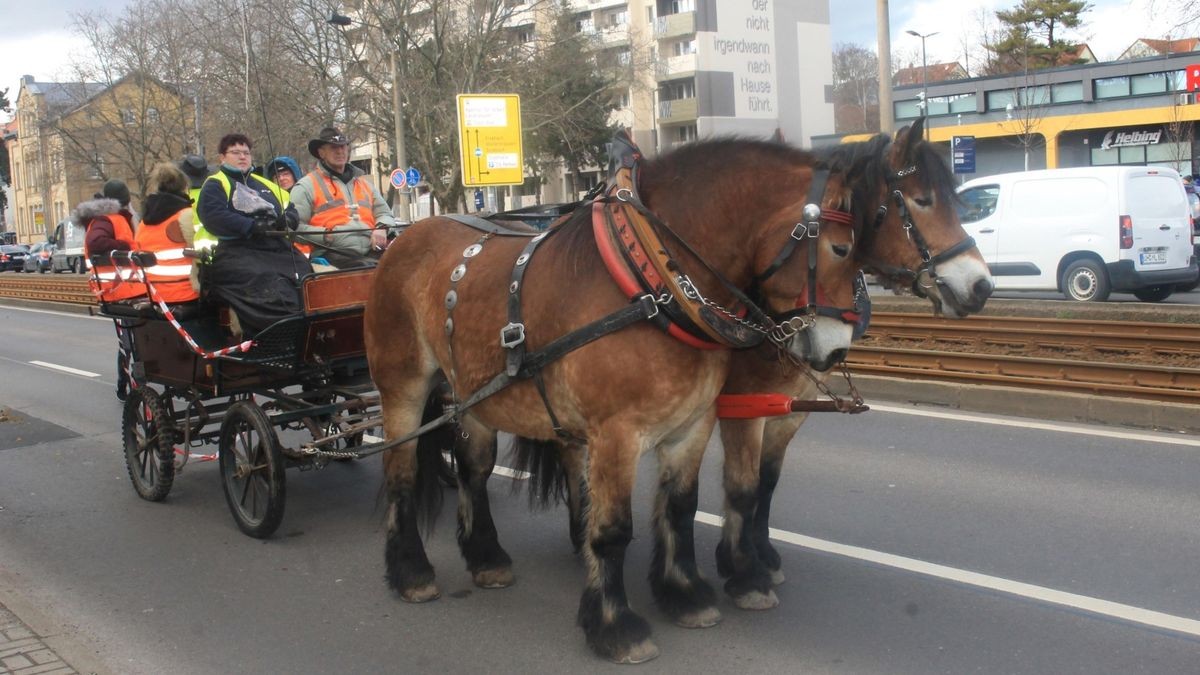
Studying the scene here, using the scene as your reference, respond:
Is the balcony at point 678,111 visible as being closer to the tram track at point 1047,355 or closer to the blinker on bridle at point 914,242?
the tram track at point 1047,355

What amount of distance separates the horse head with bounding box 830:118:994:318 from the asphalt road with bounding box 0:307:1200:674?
147cm

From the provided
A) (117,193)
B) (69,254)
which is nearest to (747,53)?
(117,193)

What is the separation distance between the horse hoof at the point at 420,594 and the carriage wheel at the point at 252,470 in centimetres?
127

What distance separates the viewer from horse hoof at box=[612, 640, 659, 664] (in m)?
4.29

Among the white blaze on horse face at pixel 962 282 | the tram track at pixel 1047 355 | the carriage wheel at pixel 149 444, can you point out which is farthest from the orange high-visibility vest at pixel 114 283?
the tram track at pixel 1047 355

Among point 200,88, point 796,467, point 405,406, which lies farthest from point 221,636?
point 200,88

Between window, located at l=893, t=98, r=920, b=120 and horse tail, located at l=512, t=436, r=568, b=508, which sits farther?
window, located at l=893, t=98, r=920, b=120

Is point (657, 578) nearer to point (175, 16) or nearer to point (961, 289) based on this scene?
point (961, 289)

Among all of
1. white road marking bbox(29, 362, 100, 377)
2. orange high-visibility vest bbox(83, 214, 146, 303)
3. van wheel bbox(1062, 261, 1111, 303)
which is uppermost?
orange high-visibility vest bbox(83, 214, 146, 303)

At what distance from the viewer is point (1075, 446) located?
7637 millimetres

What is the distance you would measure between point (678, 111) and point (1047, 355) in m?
49.8

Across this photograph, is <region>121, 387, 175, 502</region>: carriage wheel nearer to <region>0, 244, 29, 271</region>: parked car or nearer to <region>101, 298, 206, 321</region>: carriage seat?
<region>101, 298, 206, 321</region>: carriage seat

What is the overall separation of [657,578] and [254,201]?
3470mm

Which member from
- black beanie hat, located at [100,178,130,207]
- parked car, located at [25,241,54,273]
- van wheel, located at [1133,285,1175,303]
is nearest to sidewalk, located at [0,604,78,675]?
black beanie hat, located at [100,178,130,207]
